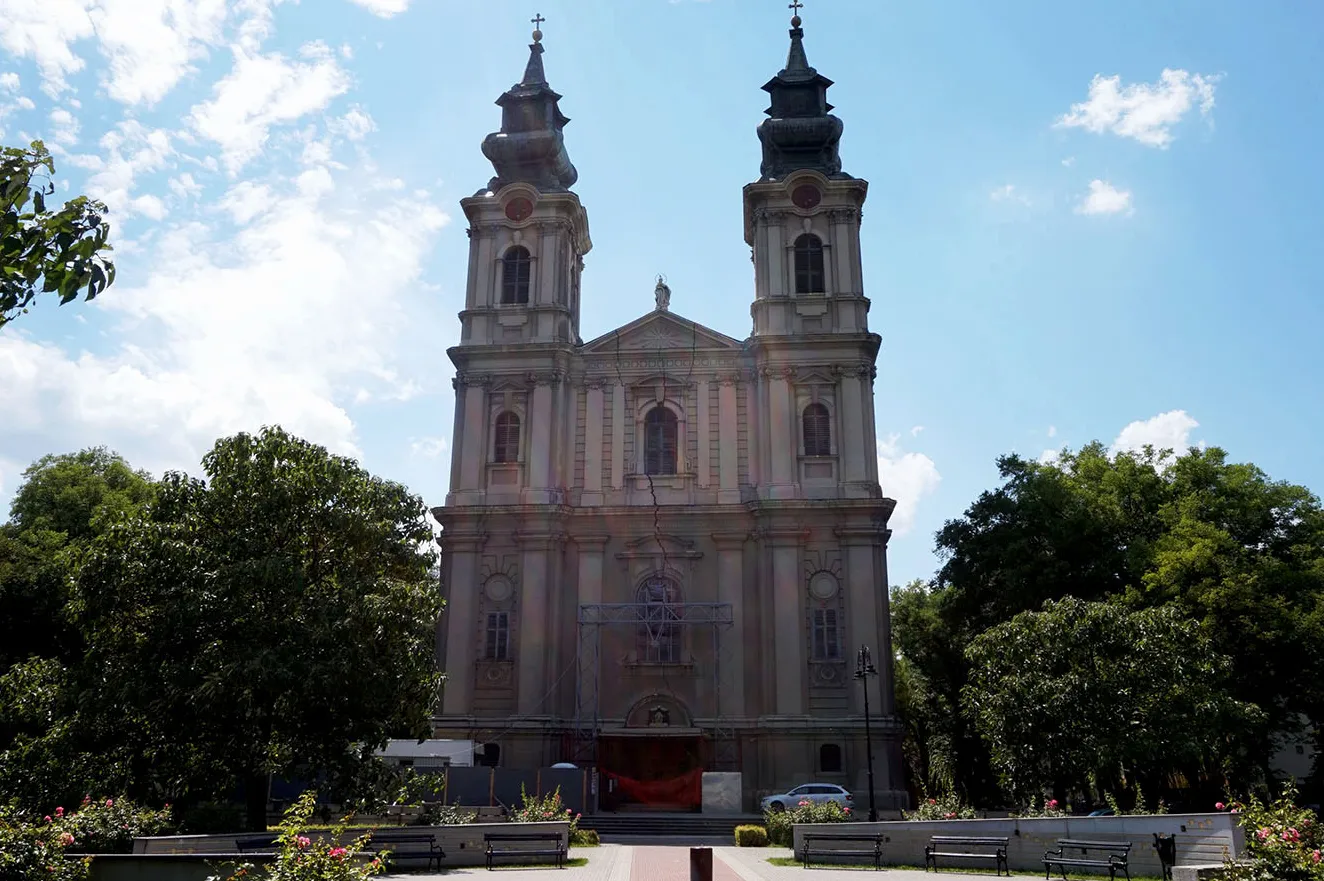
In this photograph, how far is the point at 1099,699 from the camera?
24172 millimetres

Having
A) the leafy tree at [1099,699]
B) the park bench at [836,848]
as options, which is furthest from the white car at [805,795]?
the park bench at [836,848]

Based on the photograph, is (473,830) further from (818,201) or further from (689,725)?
(818,201)

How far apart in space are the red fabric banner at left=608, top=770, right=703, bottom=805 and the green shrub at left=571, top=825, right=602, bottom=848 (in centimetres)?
799

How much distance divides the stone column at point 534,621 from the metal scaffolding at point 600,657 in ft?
3.85

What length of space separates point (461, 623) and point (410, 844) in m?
17.1

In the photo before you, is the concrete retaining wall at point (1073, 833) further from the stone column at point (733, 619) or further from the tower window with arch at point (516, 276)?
the tower window with arch at point (516, 276)

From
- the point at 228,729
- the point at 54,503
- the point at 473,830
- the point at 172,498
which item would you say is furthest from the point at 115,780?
the point at 54,503

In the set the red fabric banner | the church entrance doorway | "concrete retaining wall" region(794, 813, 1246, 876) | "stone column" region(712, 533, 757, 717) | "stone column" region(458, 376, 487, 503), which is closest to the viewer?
"concrete retaining wall" region(794, 813, 1246, 876)

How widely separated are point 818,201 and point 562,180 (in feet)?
34.1

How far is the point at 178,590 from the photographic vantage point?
784 inches

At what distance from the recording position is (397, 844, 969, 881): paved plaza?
1692 centimetres

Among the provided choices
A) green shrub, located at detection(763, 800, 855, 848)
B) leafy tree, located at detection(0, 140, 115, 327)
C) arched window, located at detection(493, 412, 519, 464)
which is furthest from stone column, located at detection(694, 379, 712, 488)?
leafy tree, located at detection(0, 140, 115, 327)

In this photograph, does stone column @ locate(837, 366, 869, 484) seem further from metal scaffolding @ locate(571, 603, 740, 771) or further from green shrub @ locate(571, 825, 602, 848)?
green shrub @ locate(571, 825, 602, 848)

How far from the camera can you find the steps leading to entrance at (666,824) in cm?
2722
